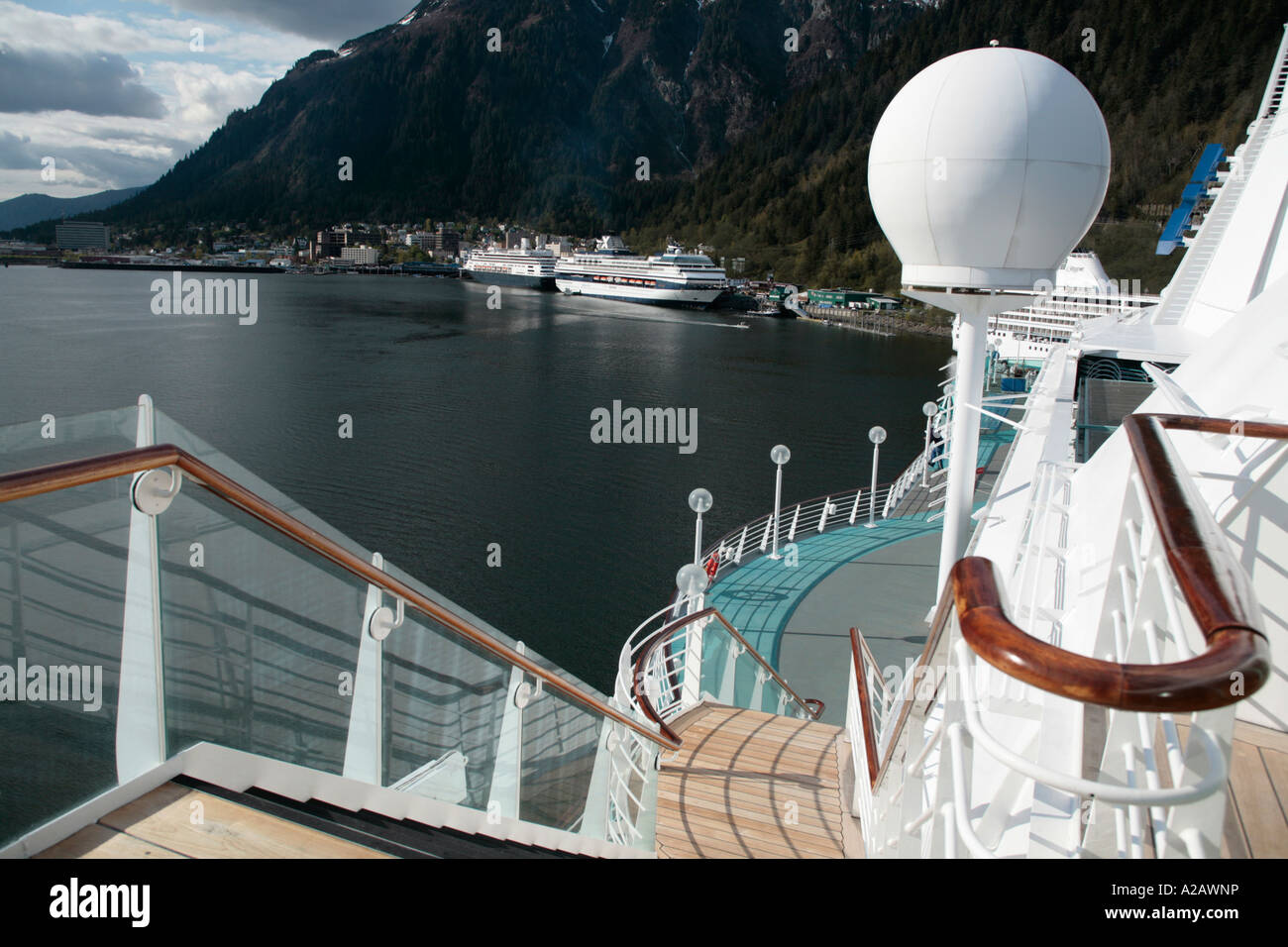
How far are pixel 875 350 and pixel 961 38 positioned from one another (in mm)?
79033

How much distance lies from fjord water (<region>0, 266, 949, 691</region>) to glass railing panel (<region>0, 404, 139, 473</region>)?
8.72 m

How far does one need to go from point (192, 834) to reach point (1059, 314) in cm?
4665

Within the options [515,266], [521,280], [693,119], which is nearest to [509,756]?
[521,280]

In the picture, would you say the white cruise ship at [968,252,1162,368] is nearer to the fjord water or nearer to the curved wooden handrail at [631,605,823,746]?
the fjord water

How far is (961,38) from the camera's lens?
110 m

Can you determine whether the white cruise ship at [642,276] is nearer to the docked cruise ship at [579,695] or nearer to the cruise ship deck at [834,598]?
the cruise ship deck at [834,598]

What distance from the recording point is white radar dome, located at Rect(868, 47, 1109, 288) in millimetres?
7043

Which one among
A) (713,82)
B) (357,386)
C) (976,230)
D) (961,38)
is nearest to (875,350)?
(357,386)

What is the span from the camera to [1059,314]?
41938 mm

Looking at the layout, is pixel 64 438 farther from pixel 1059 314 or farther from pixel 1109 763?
pixel 1059 314

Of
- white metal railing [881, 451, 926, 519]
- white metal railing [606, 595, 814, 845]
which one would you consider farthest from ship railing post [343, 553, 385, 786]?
white metal railing [881, 451, 926, 519]

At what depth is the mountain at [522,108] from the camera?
15812 cm

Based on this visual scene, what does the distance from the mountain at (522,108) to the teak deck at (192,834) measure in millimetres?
150182
